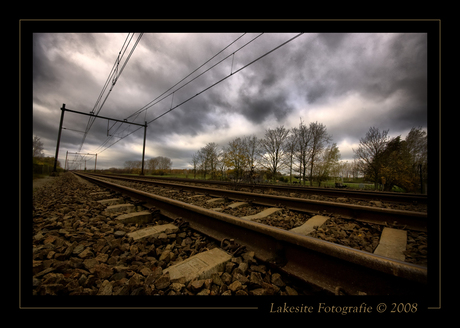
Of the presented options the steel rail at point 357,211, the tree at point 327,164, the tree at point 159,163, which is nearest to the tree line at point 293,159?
the tree at point 327,164

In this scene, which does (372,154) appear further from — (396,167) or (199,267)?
(199,267)

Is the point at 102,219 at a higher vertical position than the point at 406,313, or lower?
lower

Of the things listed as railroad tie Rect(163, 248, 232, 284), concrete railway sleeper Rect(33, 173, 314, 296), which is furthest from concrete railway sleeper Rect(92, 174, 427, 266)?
railroad tie Rect(163, 248, 232, 284)

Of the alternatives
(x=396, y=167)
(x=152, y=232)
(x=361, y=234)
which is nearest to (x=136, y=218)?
(x=152, y=232)

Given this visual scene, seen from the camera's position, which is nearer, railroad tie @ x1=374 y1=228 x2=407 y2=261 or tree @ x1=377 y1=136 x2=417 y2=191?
railroad tie @ x1=374 y1=228 x2=407 y2=261

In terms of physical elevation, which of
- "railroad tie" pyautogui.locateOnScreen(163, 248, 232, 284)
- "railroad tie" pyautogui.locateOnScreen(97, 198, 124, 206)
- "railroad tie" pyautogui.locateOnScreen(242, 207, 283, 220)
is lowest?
"railroad tie" pyautogui.locateOnScreen(97, 198, 124, 206)

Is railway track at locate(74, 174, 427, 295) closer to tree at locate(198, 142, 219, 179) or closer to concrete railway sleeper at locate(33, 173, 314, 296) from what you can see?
concrete railway sleeper at locate(33, 173, 314, 296)

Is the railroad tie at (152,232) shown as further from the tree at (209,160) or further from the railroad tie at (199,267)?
the tree at (209,160)

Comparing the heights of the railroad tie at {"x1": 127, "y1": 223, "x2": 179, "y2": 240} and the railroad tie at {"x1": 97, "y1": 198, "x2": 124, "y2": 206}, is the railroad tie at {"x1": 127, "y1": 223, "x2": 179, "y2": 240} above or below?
above

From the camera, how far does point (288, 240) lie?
156 cm
